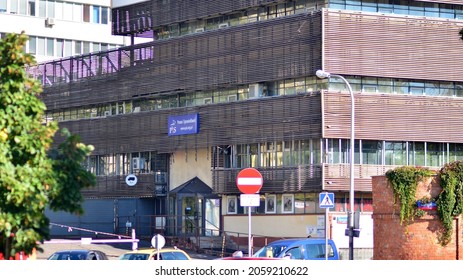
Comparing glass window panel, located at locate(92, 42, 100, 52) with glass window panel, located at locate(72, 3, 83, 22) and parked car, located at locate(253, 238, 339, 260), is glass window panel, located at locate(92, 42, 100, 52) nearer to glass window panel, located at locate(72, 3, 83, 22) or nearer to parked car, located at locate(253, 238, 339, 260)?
glass window panel, located at locate(72, 3, 83, 22)

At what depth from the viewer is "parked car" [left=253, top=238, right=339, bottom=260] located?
133 feet

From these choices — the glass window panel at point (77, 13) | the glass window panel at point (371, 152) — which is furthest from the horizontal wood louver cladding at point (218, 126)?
the glass window panel at point (77, 13)

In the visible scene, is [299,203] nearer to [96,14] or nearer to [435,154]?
[435,154]

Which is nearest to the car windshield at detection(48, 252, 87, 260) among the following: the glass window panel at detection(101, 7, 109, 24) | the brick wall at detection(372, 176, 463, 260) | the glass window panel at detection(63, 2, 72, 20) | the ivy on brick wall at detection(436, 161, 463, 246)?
the brick wall at detection(372, 176, 463, 260)

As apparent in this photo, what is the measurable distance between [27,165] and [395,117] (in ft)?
154

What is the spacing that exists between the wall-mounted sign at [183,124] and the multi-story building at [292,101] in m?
0.06

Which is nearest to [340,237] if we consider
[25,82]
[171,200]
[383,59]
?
[383,59]

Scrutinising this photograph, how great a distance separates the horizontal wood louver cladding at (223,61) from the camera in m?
63.7

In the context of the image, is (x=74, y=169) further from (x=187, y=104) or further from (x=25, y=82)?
(x=187, y=104)

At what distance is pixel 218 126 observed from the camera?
6819 centimetres

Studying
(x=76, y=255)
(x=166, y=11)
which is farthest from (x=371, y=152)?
(x=76, y=255)

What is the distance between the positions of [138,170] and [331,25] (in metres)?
18.6

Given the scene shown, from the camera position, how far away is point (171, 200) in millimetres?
73438

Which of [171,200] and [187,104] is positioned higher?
[187,104]
